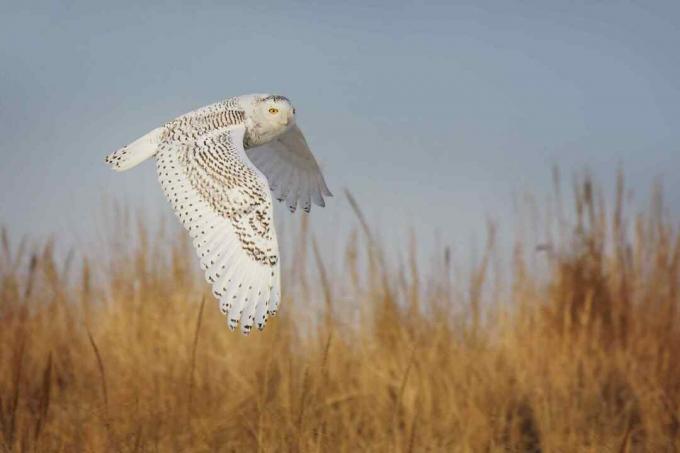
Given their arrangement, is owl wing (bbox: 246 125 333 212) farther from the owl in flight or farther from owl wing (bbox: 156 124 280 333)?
owl wing (bbox: 156 124 280 333)

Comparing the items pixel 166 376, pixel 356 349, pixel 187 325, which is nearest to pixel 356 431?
pixel 356 349

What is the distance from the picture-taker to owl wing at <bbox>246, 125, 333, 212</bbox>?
3529mm

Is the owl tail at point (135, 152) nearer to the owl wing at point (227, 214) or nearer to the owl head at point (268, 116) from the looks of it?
the owl wing at point (227, 214)

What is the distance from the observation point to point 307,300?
3926mm

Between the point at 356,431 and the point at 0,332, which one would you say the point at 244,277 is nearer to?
the point at 356,431

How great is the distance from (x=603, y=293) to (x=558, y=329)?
13.9 inches

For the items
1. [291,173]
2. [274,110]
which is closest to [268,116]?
[274,110]

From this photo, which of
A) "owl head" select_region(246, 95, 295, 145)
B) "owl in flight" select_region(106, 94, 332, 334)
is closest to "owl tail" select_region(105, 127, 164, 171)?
"owl in flight" select_region(106, 94, 332, 334)

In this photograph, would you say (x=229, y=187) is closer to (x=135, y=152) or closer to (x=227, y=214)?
(x=227, y=214)

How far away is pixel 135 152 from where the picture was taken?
9.92 feet


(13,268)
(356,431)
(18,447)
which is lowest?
(356,431)

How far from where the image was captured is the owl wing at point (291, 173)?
3529 millimetres

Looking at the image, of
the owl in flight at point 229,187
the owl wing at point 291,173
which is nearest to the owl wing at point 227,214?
the owl in flight at point 229,187

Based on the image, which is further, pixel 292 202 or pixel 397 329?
pixel 397 329
